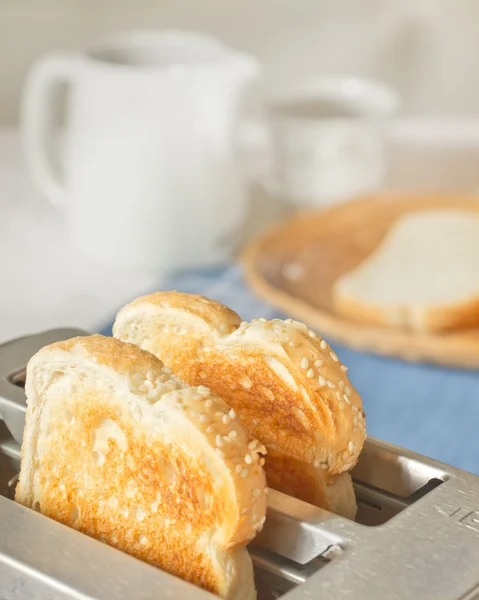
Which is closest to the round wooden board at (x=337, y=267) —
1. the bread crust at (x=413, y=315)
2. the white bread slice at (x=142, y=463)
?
the bread crust at (x=413, y=315)

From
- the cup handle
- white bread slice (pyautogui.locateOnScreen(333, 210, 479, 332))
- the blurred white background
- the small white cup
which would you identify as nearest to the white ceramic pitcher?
the cup handle

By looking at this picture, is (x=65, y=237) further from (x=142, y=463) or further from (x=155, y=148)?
(x=142, y=463)

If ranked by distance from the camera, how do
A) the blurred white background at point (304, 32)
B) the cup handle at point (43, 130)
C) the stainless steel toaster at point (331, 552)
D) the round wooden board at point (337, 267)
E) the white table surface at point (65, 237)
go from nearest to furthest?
the stainless steel toaster at point (331, 552) < the round wooden board at point (337, 267) < the white table surface at point (65, 237) < the cup handle at point (43, 130) < the blurred white background at point (304, 32)

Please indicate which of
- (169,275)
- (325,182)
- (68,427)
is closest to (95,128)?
(169,275)

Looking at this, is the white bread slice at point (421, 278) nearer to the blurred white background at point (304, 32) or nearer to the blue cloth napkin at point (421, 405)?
the blue cloth napkin at point (421, 405)

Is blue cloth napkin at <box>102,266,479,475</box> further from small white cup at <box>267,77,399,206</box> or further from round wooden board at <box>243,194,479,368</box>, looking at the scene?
small white cup at <box>267,77,399,206</box>

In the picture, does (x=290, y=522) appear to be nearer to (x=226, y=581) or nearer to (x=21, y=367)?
(x=226, y=581)

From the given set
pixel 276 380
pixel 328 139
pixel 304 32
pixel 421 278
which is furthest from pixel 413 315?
pixel 304 32
